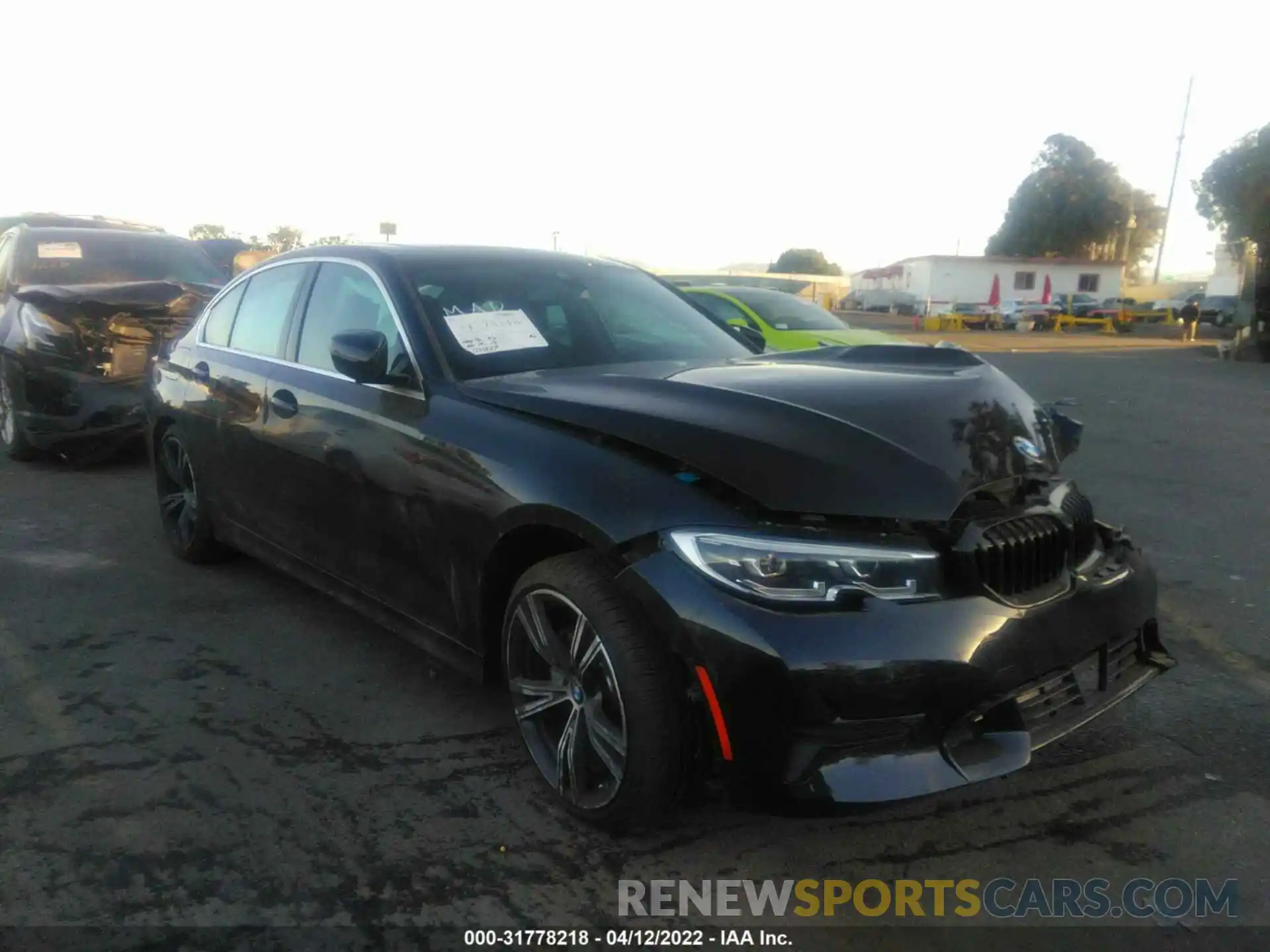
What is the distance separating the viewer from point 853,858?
276cm

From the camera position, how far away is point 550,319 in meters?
3.81

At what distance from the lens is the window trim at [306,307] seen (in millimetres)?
3471

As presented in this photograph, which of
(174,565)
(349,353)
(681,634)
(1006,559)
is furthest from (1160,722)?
(174,565)

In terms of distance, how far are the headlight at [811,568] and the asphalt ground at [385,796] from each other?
0.50 m

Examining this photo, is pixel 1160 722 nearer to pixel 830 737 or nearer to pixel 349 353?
pixel 830 737

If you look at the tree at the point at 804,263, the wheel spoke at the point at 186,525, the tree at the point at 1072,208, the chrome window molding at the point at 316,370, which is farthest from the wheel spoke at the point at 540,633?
the tree at the point at 804,263

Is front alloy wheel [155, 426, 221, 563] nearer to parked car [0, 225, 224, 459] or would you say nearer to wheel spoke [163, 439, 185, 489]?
wheel spoke [163, 439, 185, 489]

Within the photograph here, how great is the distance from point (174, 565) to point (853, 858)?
3907mm

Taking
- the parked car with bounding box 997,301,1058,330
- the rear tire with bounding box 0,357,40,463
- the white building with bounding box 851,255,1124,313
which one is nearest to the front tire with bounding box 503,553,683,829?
the rear tire with bounding box 0,357,40,463

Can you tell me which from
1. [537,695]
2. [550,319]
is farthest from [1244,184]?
[537,695]

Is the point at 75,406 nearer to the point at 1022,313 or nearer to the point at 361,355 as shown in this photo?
the point at 361,355

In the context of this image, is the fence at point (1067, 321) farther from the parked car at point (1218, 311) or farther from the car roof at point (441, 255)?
the car roof at point (441, 255)

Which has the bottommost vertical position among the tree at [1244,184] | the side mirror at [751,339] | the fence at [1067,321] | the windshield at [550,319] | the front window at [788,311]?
the fence at [1067,321]

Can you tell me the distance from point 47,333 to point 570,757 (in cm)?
586
